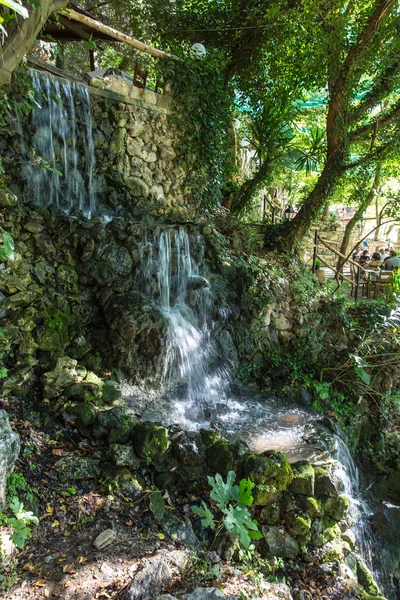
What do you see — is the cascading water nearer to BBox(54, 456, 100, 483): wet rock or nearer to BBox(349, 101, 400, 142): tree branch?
BBox(54, 456, 100, 483): wet rock

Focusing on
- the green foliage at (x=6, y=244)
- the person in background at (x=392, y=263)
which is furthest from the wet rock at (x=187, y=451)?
the person in background at (x=392, y=263)

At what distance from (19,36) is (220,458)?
3.78 metres

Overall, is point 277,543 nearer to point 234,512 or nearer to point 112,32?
point 234,512

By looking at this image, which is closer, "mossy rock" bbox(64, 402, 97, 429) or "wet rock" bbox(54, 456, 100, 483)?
"wet rock" bbox(54, 456, 100, 483)

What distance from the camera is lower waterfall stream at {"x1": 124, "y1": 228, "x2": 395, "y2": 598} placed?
14.5ft

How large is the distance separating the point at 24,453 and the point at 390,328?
18.4 ft

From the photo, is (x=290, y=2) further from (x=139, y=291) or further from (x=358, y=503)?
(x=358, y=503)

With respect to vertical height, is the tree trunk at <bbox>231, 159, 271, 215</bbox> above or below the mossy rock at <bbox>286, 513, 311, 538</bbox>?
above

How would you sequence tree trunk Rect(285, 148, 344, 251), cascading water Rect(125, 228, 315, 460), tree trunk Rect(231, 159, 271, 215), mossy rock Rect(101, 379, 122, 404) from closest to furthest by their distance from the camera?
mossy rock Rect(101, 379, 122, 404), cascading water Rect(125, 228, 315, 460), tree trunk Rect(285, 148, 344, 251), tree trunk Rect(231, 159, 271, 215)

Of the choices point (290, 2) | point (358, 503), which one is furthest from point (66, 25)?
point (358, 503)

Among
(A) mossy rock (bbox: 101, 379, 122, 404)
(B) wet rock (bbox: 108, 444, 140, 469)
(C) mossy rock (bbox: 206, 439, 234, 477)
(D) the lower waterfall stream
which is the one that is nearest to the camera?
(B) wet rock (bbox: 108, 444, 140, 469)

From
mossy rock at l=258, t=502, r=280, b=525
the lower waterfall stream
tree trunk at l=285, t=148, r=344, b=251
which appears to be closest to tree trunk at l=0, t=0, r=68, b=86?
the lower waterfall stream

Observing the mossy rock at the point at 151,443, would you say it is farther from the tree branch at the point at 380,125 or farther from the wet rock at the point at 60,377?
the tree branch at the point at 380,125

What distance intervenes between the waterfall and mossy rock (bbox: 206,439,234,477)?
12.1ft
